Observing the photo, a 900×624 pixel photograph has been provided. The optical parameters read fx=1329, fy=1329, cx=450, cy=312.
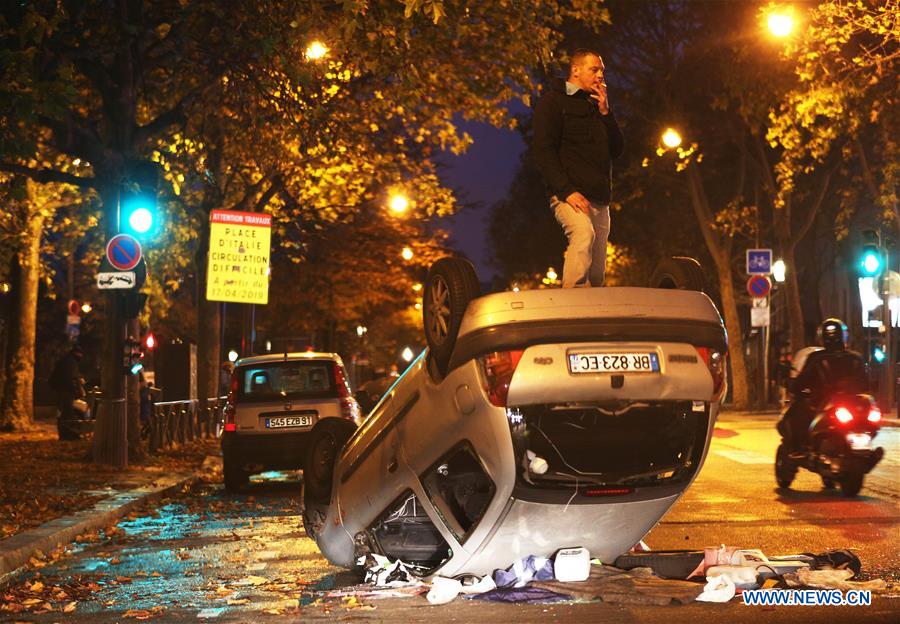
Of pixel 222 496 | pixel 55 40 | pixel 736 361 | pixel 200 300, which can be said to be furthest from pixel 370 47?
pixel 736 361

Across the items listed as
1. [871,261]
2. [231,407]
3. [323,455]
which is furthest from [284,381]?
[871,261]

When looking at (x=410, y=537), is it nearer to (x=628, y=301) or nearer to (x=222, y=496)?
(x=628, y=301)

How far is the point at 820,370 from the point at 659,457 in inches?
289

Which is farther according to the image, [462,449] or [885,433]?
[885,433]

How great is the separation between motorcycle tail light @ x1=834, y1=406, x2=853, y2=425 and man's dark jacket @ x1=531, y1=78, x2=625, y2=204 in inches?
264

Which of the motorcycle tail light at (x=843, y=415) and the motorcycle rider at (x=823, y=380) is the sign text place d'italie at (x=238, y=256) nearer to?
the motorcycle rider at (x=823, y=380)

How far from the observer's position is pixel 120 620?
7.29 m

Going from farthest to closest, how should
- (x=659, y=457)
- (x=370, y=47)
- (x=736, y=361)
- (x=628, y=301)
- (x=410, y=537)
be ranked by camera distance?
(x=736, y=361) < (x=370, y=47) < (x=410, y=537) < (x=659, y=457) < (x=628, y=301)

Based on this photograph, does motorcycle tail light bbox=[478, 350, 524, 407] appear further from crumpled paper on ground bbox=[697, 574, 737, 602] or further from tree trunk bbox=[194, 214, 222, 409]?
tree trunk bbox=[194, 214, 222, 409]

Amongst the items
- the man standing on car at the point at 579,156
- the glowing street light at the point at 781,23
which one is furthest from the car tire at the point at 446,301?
the glowing street light at the point at 781,23

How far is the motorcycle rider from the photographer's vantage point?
44.9 feet

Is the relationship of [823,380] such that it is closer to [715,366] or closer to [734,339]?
[715,366]

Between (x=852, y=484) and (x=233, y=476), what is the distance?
7796 millimetres

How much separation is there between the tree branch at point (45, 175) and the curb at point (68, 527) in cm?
497
